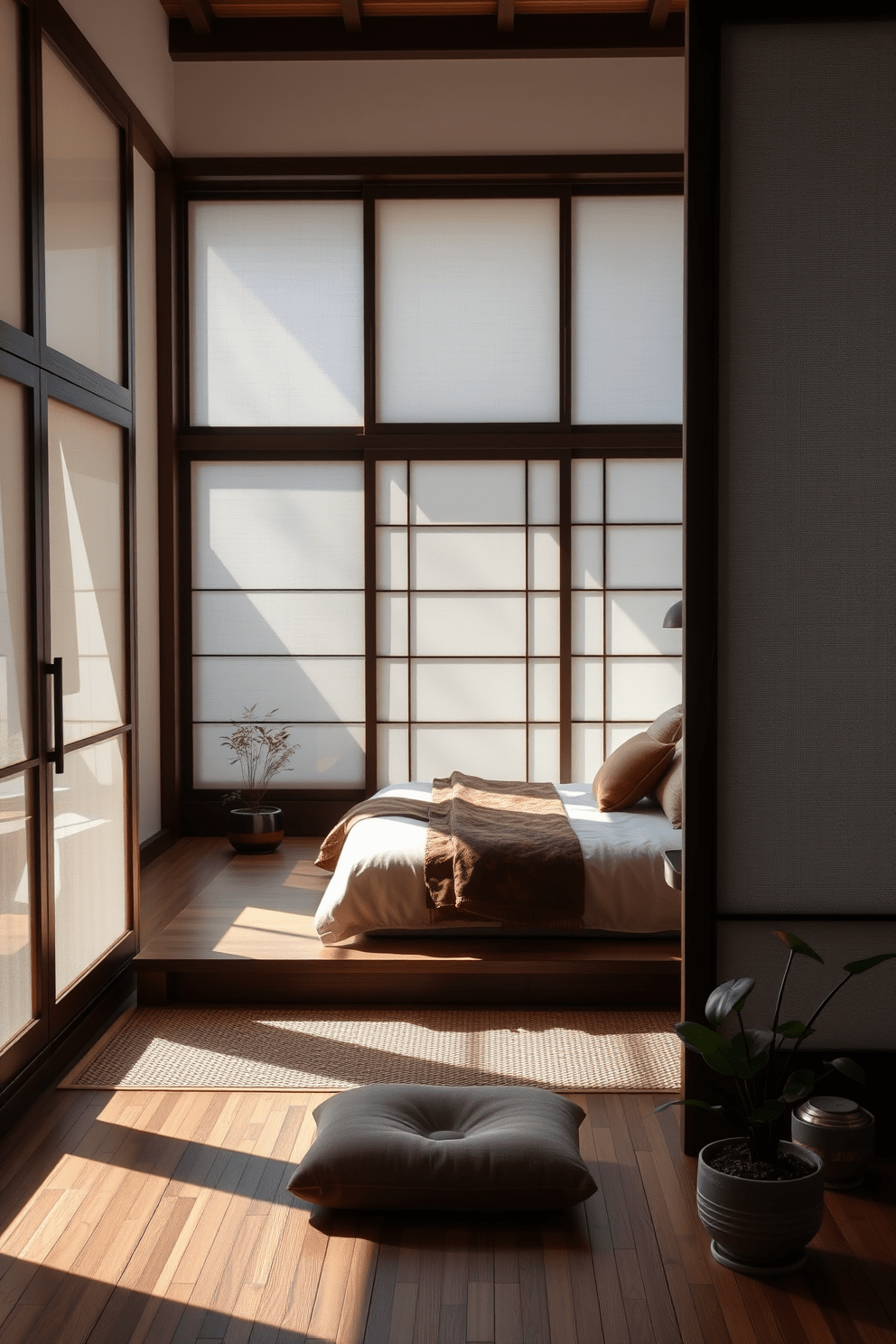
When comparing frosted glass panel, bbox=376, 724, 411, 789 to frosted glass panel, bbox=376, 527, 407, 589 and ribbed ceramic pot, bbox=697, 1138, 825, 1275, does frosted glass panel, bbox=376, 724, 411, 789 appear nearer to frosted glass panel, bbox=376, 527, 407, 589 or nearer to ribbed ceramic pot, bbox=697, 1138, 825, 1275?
frosted glass panel, bbox=376, 527, 407, 589

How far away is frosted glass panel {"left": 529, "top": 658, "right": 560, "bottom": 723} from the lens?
19.8 feet

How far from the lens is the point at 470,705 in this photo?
6.07 metres

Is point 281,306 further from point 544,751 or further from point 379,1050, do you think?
point 379,1050

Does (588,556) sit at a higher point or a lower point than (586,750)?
higher

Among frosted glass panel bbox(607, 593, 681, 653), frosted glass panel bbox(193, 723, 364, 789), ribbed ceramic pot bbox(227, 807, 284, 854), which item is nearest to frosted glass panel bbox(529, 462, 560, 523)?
frosted glass panel bbox(607, 593, 681, 653)

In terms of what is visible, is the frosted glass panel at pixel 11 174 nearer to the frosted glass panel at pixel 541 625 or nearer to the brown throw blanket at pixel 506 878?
the brown throw blanket at pixel 506 878

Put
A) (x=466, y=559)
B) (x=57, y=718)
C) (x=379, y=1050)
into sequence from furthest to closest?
(x=466, y=559) → (x=379, y=1050) → (x=57, y=718)

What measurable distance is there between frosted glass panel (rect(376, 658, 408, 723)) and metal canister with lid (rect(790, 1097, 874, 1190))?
12.6 feet

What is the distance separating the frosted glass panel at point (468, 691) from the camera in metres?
6.05

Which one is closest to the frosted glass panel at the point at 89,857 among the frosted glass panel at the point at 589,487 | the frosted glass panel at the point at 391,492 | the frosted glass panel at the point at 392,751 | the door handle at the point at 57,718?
the door handle at the point at 57,718

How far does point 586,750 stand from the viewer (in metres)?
6.05

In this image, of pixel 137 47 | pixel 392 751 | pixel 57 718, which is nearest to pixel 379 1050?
pixel 57 718

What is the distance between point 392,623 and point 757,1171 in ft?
13.8

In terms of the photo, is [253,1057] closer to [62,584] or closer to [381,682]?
[62,584]
